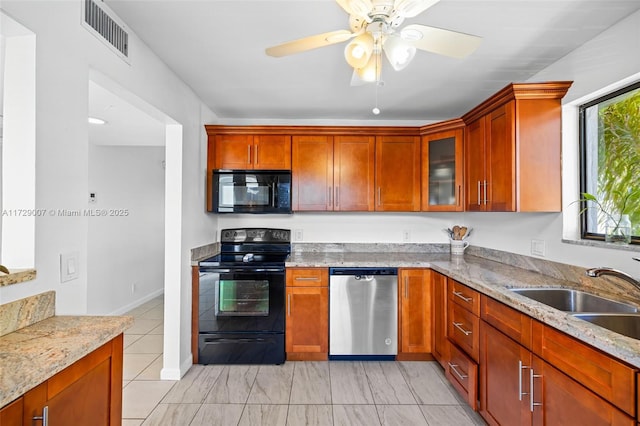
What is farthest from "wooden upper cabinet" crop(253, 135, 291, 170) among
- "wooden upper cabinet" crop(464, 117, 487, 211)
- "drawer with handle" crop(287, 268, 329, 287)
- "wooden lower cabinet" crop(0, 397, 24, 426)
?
"wooden lower cabinet" crop(0, 397, 24, 426)

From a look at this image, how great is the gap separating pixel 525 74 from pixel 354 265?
204 cm

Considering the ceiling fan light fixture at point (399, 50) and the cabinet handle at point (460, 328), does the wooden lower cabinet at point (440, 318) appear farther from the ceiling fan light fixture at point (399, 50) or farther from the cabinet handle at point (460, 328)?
the ceiling fan light fixture at point (399, 50)

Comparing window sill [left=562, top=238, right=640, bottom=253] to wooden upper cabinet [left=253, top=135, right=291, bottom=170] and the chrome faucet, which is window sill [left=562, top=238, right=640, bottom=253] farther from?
wooden upper cabinet [left=253, top=135, right=291, bottom=170]

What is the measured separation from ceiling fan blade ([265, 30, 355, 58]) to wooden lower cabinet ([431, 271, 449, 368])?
198 centimetres

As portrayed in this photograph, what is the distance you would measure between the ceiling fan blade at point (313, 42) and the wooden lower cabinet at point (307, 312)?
6.07 feet

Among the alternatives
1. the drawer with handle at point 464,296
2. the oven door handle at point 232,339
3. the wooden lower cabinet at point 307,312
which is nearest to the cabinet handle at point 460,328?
the drawer with handle at point 464,296

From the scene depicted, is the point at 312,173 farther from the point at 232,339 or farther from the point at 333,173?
the point at 232,339

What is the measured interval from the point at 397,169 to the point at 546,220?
4.36 feet

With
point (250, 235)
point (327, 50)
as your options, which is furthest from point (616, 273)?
point (250, 235)

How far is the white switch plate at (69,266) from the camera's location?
133cm

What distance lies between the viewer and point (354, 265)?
2.75 metres

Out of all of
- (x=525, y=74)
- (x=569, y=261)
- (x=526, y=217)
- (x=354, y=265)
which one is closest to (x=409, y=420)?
(x=354, y=265)

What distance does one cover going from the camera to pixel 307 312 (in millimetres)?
2771

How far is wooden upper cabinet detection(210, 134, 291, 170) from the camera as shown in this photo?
3.10m
